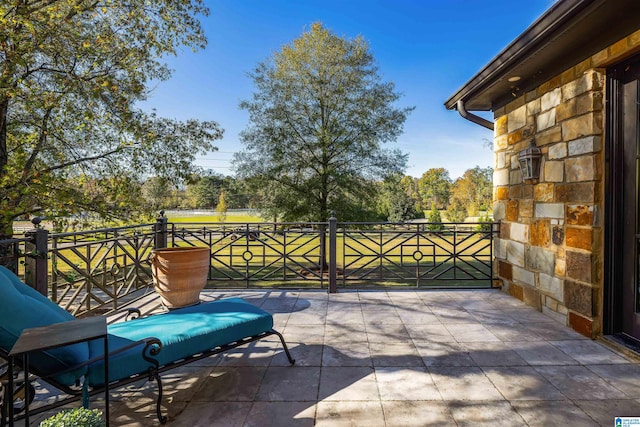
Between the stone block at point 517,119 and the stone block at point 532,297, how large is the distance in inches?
80.3

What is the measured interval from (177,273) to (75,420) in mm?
2418

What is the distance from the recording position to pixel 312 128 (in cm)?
815

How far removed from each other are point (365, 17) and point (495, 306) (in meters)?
7.10

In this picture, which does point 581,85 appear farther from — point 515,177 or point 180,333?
point 180,333

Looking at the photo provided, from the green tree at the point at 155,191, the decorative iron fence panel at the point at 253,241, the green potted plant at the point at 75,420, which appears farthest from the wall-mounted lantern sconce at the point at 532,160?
the green tree at the point at 155,191

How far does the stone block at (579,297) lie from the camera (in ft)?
9.31

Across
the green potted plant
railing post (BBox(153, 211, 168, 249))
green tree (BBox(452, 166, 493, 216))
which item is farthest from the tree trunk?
green tree (BBox(452, 166, 493, 216))

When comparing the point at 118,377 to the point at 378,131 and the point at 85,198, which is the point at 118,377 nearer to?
the point at 85,198

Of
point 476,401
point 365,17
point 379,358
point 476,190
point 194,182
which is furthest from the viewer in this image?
point 476,190

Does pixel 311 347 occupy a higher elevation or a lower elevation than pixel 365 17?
lower

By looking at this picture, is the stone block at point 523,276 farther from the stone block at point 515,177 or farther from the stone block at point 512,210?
the stone block at point 515,177

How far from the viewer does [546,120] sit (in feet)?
11.3

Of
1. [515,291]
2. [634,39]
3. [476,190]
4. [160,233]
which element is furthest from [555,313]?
[476,190]

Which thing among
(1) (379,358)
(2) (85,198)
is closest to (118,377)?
(1) (379,358)
